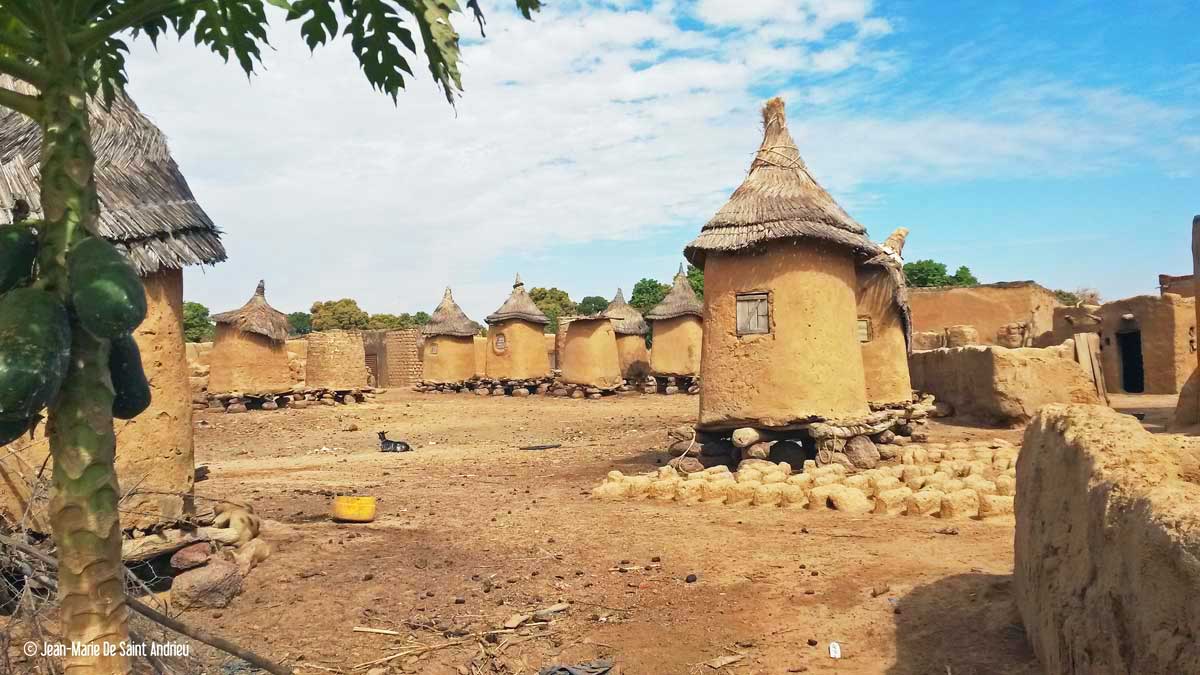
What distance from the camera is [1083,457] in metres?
3.40

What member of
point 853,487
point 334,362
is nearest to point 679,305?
point 334,362

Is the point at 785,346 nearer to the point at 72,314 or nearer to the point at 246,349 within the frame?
the point at 72,314

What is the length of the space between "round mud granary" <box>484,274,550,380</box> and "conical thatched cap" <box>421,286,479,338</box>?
73.1 inches

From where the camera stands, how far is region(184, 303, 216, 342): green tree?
141ft

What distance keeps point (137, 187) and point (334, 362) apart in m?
19.1

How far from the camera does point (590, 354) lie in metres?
25.6

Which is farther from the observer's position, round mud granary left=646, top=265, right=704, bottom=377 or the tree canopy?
the tree canopy

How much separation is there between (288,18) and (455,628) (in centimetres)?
399

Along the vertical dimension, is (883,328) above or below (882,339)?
above

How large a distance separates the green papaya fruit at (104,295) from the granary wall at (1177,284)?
84.9ft

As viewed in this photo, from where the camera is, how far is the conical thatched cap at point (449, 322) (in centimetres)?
2898

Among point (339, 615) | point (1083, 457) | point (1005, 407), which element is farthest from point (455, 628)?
point (1005, 407)

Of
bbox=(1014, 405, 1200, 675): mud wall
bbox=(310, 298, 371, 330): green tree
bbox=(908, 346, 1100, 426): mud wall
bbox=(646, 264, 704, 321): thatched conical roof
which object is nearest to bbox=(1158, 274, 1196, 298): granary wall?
bbox=(908, 346, 1100, 426): mud wall

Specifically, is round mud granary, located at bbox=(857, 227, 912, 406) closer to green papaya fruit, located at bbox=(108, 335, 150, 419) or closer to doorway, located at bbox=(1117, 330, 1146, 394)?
doorway, located at bbox=(1117, 330, 1146, 394)
